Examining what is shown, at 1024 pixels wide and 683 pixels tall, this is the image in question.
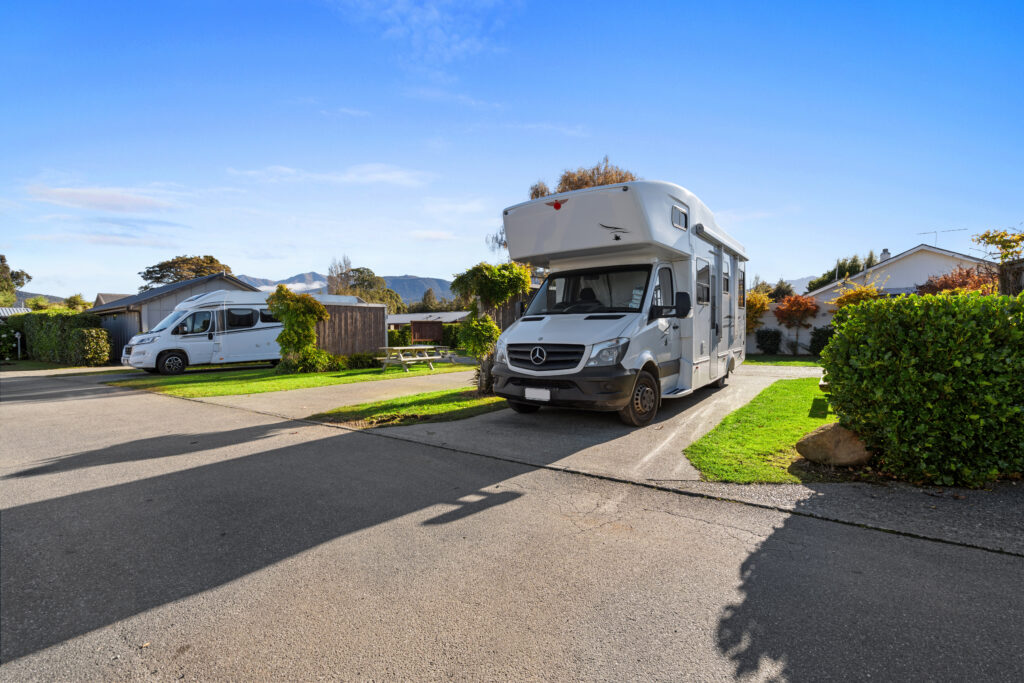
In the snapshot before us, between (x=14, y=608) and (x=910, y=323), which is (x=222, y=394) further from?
(x=910, y=323)

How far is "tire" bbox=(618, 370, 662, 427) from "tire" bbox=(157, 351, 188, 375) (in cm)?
1577

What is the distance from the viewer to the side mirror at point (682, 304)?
7.39 metres

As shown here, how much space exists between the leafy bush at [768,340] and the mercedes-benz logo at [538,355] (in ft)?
63.9

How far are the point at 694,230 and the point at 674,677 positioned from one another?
24.4ft

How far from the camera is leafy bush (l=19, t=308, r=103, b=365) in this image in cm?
2219

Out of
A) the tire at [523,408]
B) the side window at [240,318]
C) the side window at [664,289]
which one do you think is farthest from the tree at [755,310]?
the side window at [240,318]

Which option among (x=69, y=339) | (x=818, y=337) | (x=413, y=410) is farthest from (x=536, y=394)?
(x=69, y=339)

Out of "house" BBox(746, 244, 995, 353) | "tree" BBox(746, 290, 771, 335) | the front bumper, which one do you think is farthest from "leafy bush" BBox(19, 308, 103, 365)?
"house" BBox(746, 244, 995, 353)

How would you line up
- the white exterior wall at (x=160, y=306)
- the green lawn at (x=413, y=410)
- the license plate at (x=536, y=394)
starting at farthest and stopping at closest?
1. the white exterior wall at (x=160, y=306)
2. the green lawn at (x=413, y=410)
3. the license plate at (x=536, y=394)

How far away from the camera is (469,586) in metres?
3.08

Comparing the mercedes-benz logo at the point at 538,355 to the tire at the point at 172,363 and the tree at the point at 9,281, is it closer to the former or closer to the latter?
the tire at the point at 172,363

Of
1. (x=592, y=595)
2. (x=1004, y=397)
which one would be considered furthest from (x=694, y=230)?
(x=592, y=595)

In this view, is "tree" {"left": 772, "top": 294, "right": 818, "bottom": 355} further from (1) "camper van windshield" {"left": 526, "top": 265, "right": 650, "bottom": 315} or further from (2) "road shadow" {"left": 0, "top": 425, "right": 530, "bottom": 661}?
(2) "road shadow" {"left": 0, "top": 425, "right": 530, "bottom": 661}

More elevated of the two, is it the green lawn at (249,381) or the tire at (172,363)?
the tire at (172,363)
